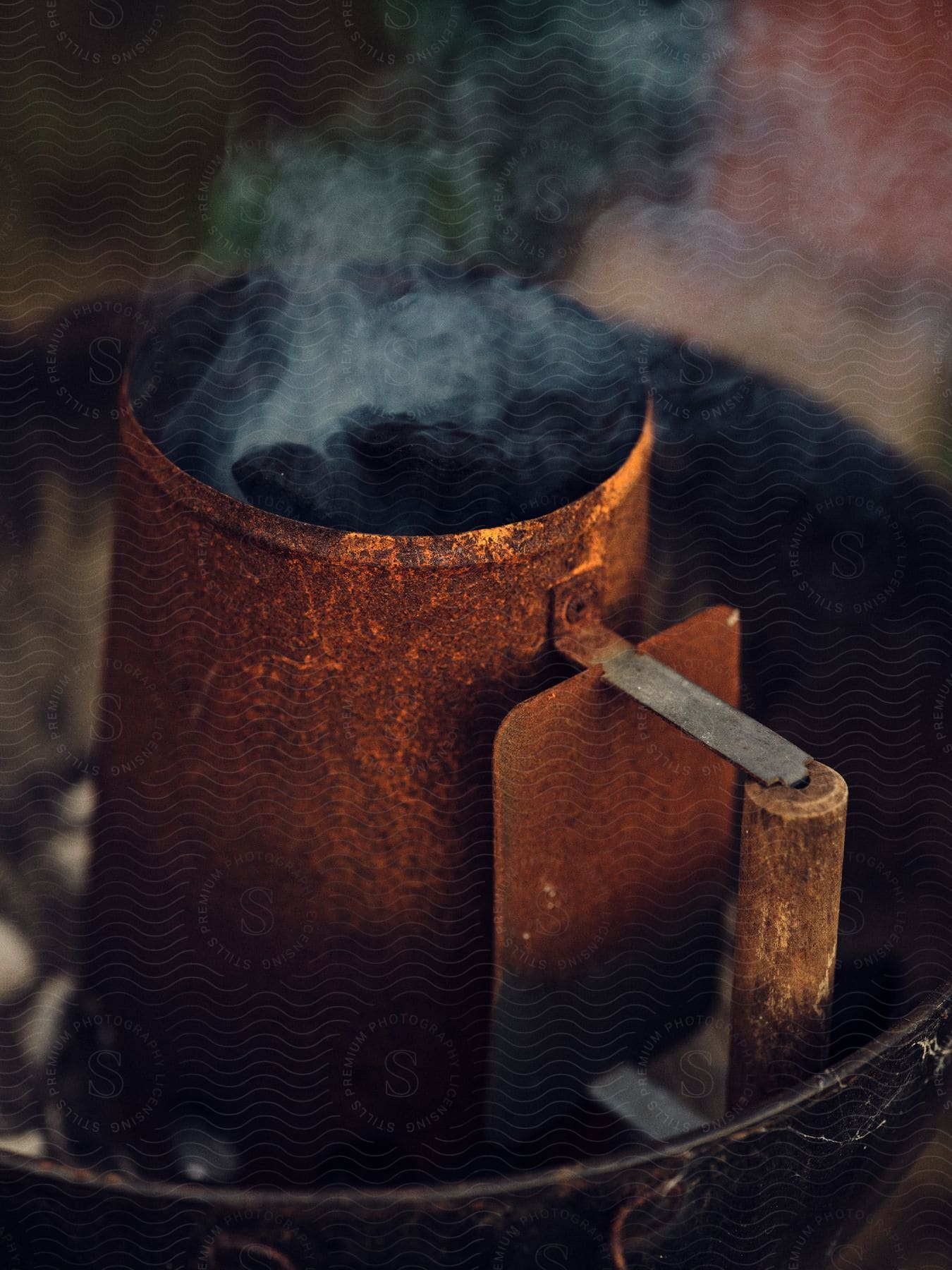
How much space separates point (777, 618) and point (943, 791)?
0.41 meters

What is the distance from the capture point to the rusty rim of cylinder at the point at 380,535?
5.23ft

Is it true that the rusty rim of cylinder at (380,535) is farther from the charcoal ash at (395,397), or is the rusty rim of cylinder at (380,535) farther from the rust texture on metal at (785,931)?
the rust texture on metal at (785,931)

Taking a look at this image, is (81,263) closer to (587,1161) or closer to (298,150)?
(298,150)

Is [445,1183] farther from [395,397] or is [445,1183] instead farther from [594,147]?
[594,147]

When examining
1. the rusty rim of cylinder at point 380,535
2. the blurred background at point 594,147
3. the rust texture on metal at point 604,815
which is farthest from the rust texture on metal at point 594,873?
the blurred background at point 594,147

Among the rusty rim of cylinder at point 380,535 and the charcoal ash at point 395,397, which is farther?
the charcoal ash at point 395,397

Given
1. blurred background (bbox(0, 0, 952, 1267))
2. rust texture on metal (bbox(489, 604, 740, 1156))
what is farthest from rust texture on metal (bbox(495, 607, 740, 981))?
blurred background (bbox(0, 0, 952, 1267))

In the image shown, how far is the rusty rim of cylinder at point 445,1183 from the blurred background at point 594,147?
1.21 meters

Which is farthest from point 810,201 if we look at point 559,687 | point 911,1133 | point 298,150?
point 911,1133

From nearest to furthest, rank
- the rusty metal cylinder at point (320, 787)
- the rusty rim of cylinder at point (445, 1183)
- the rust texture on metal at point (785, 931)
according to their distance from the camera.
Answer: the rusty rim of cylinder at point (445, 1183) → the rust texture on metal at point (785, 931) → the rusty metal cylinder at point (320, 787)

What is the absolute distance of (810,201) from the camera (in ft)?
10.1

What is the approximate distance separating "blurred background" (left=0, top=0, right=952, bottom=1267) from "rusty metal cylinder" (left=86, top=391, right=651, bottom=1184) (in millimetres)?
1163

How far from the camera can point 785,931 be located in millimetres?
1577

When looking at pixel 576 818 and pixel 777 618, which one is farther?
pixel 777 618
